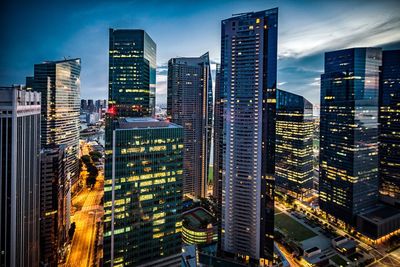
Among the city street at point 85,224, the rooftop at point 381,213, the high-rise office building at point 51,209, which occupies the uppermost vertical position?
the high-rise office building at point 51,209

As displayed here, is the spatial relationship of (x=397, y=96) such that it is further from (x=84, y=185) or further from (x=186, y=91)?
(x=84, y=185)

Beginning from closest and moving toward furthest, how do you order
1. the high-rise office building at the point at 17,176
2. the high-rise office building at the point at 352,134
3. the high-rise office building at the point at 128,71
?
the high-rise office building at the point at 17,176
the high-rise office building at the point at 352,134
the high-rise office building at the point at 128,71

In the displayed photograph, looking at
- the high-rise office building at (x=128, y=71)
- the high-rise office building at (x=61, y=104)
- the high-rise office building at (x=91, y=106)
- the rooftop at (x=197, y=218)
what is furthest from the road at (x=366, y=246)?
the high-rise office building at (x=91, y=106)

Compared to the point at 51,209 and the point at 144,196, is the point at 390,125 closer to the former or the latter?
the point at 144,196

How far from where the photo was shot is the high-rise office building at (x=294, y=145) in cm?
3575

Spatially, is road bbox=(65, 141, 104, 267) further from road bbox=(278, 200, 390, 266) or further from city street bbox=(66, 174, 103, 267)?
road bbox=(278, 200, 390, 266)

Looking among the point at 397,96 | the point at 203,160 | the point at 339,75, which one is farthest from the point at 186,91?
the point at 397,96

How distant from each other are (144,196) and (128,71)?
71.9 ft

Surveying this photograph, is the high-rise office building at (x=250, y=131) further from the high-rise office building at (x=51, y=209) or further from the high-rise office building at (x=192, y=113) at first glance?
the high-rise office building at (x=51, y=209)

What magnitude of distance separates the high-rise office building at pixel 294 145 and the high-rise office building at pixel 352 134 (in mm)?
5646

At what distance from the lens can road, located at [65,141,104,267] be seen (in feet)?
67.8

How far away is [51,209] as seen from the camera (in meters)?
19.0

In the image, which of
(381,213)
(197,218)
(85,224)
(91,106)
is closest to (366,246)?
(381,213)

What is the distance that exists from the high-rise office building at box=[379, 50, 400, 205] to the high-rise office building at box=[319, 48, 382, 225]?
520 centimetres
